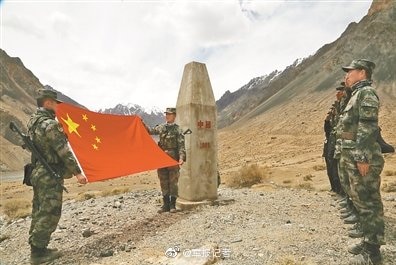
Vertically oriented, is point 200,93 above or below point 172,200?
above

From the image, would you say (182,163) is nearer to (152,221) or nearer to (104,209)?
(152,221)

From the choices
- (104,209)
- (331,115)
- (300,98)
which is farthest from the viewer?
(300,98)

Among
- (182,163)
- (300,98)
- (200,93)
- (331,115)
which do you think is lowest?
(182,163)

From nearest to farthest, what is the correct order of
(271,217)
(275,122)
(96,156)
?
1. (96,156)
2. (271,217)
3. (275,122)

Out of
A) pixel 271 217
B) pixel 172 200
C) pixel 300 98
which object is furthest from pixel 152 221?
pixel 300 98

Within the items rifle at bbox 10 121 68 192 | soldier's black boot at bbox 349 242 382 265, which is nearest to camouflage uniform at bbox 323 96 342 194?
soldier's black boot at bbox 349 242 382 265

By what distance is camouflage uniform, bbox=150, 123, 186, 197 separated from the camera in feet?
29.1

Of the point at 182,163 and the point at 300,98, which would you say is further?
the point at 300,98

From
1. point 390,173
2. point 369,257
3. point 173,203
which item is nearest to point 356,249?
point 369,257

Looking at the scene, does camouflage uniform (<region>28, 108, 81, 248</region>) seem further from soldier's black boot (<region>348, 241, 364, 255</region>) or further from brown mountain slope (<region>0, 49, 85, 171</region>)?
brown mountain slope (<region>0, 49, 85, 171</region>)

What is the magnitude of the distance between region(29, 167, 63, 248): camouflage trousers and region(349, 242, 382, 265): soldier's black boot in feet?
14.1

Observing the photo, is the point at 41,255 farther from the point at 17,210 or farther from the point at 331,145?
the point at 17,210

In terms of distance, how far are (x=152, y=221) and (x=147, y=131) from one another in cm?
203

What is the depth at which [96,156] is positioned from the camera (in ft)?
23.6
